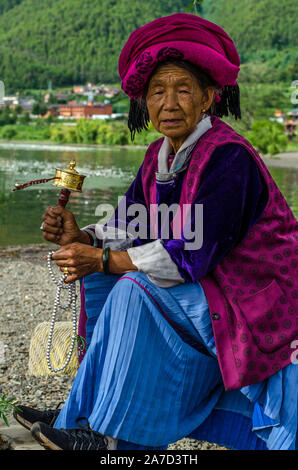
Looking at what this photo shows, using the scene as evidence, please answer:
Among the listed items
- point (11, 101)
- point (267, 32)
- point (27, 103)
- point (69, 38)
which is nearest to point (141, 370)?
point (27, 103)

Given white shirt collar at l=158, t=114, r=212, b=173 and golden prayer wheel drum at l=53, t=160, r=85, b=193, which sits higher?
white shirt collar at l=158, t=114, r=212, b=173

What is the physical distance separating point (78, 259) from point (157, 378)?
516mm

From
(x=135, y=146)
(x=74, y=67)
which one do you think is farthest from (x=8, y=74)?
(x=135, y=146)

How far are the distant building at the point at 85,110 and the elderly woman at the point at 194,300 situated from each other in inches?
4427

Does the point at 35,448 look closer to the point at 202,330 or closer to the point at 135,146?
the point at 202,330

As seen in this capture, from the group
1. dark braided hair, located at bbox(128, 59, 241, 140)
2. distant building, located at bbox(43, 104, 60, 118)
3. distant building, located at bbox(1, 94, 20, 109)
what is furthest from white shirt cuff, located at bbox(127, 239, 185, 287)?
distant building, located at bbox(1, 94, 20, 109)

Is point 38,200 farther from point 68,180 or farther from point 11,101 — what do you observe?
point 11,101

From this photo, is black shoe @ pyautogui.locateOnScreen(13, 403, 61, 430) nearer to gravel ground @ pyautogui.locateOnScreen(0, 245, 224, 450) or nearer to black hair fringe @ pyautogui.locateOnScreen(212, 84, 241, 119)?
gravel ground @ pyautogui.locateOnScreen(0, 245, 224, 450)

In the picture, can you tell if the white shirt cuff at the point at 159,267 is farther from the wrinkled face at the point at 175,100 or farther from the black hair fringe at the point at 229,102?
the black hair fringe at the point at 229,102

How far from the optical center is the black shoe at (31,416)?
2.38 meters

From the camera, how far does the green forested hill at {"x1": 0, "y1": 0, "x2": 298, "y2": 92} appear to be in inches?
5221

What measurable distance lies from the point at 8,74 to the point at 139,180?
139m

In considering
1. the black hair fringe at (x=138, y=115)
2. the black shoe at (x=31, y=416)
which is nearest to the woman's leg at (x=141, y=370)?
the black shoe at (x=31, y=416)

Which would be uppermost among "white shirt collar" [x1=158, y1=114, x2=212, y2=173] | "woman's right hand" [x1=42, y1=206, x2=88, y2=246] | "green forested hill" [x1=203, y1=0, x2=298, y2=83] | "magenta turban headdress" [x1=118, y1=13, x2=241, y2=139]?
"green forested hill" [x1=203, y1=0, x2=298, y2=83]
